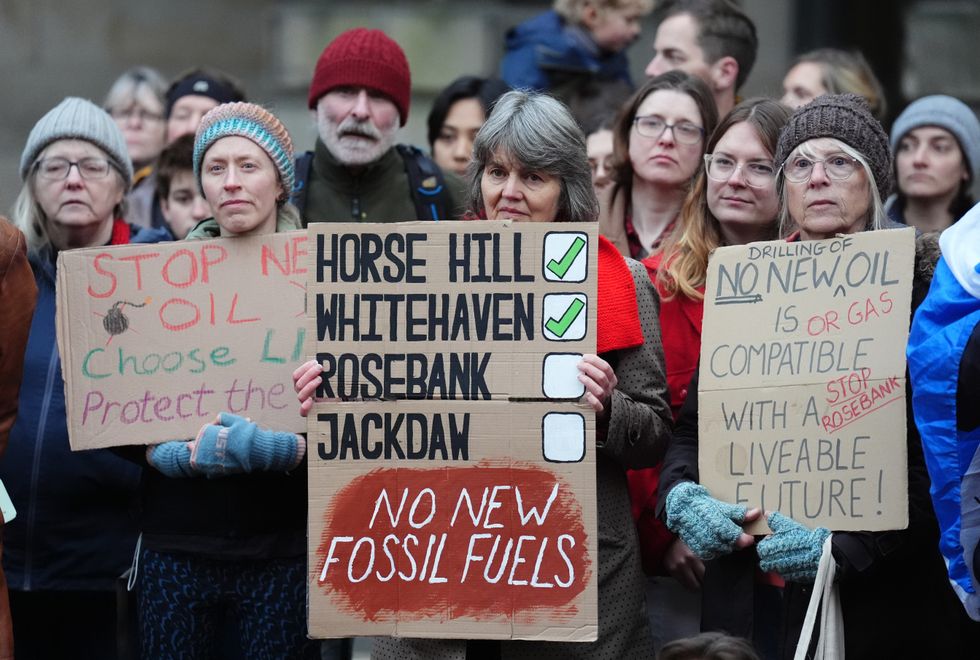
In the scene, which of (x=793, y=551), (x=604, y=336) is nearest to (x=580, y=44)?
(x=604, y=336)

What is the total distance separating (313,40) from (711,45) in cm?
404

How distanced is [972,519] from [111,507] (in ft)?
9.00

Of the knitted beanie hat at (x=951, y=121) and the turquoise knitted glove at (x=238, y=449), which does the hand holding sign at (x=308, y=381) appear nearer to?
the turquoise knitted glove at (x=238, y=449)

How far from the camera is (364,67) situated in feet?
18.7

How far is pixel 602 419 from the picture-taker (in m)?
4.13

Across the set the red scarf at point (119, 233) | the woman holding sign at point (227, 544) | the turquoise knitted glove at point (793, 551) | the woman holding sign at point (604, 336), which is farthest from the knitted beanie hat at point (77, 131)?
the turquoise knitted glove at point (793, 551)

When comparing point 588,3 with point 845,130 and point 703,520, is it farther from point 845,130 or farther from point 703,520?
point 703,520

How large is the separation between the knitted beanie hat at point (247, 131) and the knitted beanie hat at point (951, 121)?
272 cm

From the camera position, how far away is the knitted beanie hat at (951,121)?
6215mm

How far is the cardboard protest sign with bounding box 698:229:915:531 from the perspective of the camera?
3973 mm

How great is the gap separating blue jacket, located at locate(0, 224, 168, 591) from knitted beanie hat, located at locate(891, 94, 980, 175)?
324 cm

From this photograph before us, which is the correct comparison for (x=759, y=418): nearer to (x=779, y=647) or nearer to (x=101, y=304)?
(x=779, y=647)

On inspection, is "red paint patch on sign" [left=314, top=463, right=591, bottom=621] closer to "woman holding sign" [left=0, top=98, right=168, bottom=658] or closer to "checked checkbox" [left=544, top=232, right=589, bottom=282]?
"checked checkbox" [left=544, top=232, right=589, bottom=282]

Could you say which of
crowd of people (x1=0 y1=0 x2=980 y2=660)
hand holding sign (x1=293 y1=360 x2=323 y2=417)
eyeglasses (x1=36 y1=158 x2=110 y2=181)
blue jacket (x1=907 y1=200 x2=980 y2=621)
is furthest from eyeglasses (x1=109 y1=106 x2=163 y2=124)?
blue jacket (x1=907 y1=200 x2=980 y2=621)
